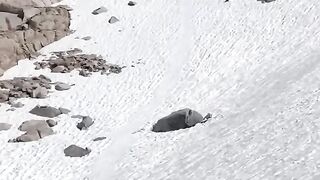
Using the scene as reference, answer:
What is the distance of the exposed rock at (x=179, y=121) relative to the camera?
24297 mm

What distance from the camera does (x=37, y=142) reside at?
81.2 ft

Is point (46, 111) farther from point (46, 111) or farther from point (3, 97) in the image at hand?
point (3, 97)

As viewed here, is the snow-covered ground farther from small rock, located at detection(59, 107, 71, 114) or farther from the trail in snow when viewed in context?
small rock, located at detection(59, 107, 71, 114)

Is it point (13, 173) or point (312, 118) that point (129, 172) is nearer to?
point (13, 173)

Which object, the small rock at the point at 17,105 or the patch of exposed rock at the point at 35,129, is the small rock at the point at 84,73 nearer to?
the small rock at the point at 17,105

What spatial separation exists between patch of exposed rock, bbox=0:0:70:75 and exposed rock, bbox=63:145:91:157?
34.5ft

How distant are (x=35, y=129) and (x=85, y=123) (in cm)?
245

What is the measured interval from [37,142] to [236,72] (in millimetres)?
11696

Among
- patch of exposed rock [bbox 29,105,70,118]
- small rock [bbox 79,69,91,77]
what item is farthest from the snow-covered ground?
patch of exposed rock [bbox 29,105,70,118]

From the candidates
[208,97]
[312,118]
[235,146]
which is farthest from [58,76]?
[312,118]

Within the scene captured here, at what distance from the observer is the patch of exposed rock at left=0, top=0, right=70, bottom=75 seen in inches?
1328

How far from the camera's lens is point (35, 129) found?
2548cm

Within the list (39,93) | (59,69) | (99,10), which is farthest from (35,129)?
(99,10)

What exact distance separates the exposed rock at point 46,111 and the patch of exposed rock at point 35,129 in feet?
3.02
